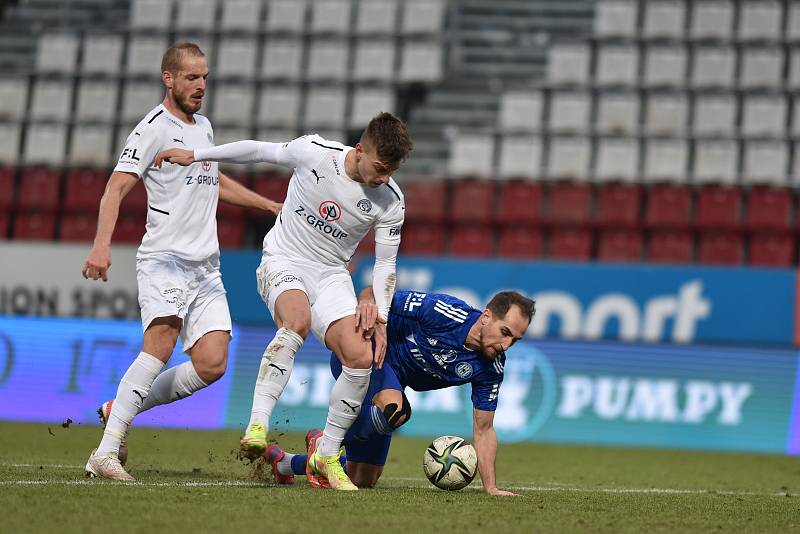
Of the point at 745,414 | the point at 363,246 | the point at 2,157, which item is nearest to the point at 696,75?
the point at 363,246

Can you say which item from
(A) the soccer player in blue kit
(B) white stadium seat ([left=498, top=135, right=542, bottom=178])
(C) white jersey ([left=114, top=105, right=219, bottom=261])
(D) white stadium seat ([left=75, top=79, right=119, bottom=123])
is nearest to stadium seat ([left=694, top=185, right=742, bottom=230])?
(B) white stadium seat ([left=498, top=135, right=542, bottom=178])

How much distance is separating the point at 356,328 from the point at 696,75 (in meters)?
14.0

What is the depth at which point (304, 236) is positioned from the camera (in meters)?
6.61

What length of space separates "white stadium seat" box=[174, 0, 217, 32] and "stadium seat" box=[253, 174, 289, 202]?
4.17 m

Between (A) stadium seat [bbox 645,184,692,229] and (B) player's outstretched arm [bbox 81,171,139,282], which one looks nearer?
(B) player's outstretched arm [bbox 81,171,139,282]

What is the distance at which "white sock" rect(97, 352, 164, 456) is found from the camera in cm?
632

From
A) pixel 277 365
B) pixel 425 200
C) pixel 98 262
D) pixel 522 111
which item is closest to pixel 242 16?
pixel 522 111

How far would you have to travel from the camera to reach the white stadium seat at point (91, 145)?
1970 centimetres

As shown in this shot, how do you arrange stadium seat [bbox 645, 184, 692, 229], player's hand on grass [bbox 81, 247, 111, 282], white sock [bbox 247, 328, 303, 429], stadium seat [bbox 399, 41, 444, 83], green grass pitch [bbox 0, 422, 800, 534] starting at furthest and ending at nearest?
stadium seat [bbox 399, 41, 444, 83]
stadium seat [bbox 645, 184, 692, 229]
white sock [bbox 247, 328, 303, 429]
player's hand on grass [bbox 81, 247, 111, 282]
green grass pitch [bbox 0, 422, 800, 534]

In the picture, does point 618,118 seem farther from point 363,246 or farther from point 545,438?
point 545,438

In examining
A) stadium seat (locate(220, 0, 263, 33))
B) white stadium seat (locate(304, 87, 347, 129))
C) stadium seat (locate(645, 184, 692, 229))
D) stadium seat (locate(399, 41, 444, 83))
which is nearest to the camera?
stadium seat (locate(645, 184, 692, 229))

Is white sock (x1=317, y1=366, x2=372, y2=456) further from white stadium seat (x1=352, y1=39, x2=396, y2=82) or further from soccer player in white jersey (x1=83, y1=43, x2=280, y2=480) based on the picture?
white stadium seat (x1=352, y1=39, x2=396, y2=82)

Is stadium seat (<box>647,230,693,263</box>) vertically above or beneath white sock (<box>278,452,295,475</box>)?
above

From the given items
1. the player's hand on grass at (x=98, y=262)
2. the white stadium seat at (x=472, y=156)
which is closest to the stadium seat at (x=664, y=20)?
the white stadium seat at (x=472, y=156)
